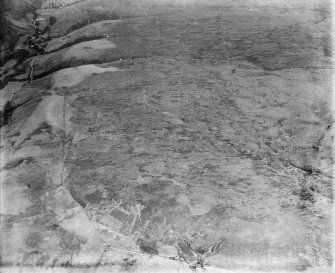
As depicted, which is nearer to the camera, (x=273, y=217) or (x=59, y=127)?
(x=273, y=217)

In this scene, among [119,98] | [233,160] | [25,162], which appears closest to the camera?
[233,160]

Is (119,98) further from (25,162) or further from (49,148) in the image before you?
(25,162)

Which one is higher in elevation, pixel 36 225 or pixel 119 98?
pixel 119 98

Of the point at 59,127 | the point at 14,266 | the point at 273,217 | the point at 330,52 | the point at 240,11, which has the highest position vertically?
the point at 240,11

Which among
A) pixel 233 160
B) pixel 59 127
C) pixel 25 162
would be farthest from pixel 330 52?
pixel 25 162

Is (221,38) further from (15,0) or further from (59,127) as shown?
(15,0)

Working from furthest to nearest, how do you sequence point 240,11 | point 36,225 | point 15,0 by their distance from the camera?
point 15,0
point 240,11
point 36,225
